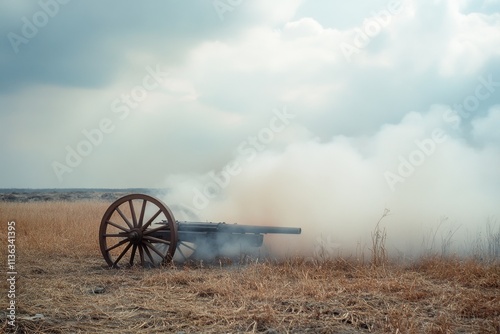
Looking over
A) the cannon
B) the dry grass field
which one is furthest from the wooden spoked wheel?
the dry grass field

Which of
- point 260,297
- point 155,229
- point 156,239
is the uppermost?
point 155,229

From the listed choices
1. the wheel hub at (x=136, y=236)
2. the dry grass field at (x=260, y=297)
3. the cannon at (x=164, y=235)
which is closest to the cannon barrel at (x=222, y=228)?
the cannon at (x=164, y=235)

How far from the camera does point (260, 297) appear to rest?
245 inches

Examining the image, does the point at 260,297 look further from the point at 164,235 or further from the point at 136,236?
the point at 136,236

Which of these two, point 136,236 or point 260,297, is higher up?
point 136,236

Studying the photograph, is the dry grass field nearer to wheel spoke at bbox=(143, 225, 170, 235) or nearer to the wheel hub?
the wheel hub

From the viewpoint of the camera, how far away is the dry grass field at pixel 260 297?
5238mm

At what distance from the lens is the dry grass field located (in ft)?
17.2

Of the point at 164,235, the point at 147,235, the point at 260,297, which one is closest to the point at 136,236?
the point at 147,235

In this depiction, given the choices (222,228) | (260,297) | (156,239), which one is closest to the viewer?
(260,297)

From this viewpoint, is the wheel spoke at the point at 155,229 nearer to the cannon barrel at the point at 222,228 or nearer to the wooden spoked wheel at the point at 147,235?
the wooden spoked wheel at the point at 147,235

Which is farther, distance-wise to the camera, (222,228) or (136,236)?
(222,228)

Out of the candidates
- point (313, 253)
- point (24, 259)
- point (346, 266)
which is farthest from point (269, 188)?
point (24, 259)

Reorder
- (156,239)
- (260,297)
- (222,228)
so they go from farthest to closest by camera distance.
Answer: (222,228) → (156,239) → (260,297)
